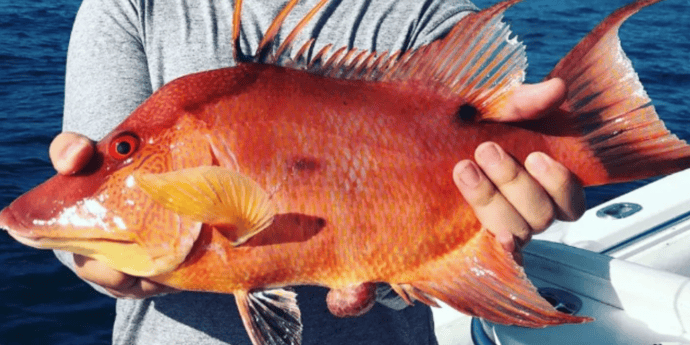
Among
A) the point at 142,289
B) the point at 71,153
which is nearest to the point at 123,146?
the point at 71,153

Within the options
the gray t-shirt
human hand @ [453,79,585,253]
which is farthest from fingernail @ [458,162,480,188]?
the gray t-shirt

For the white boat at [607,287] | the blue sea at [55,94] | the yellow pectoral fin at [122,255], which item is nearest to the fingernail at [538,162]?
the blue sea at [55,94]

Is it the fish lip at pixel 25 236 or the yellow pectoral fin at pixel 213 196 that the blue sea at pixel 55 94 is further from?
the fish lip at pixel 25 236

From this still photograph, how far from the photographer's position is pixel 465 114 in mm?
1552

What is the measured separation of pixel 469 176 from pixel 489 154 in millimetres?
76

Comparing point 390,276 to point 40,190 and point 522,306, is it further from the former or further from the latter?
point 40,190

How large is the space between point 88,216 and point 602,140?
1.18m

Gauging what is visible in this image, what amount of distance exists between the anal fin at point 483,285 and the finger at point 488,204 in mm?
32

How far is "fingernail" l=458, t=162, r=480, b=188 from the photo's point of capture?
1471 millimetres

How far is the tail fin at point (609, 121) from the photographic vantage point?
4.99ft

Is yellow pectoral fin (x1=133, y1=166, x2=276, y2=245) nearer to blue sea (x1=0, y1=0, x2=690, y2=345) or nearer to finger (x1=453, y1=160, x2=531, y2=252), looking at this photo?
finger (x1=453, y1=160, x2=531, y2=252)

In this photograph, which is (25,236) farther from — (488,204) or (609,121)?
(609,121)

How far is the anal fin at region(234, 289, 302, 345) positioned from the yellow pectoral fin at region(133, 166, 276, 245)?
0.56 feet

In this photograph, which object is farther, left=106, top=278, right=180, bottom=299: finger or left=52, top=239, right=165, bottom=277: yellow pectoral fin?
left=106, top=278, right=180, bottom=299: finger
